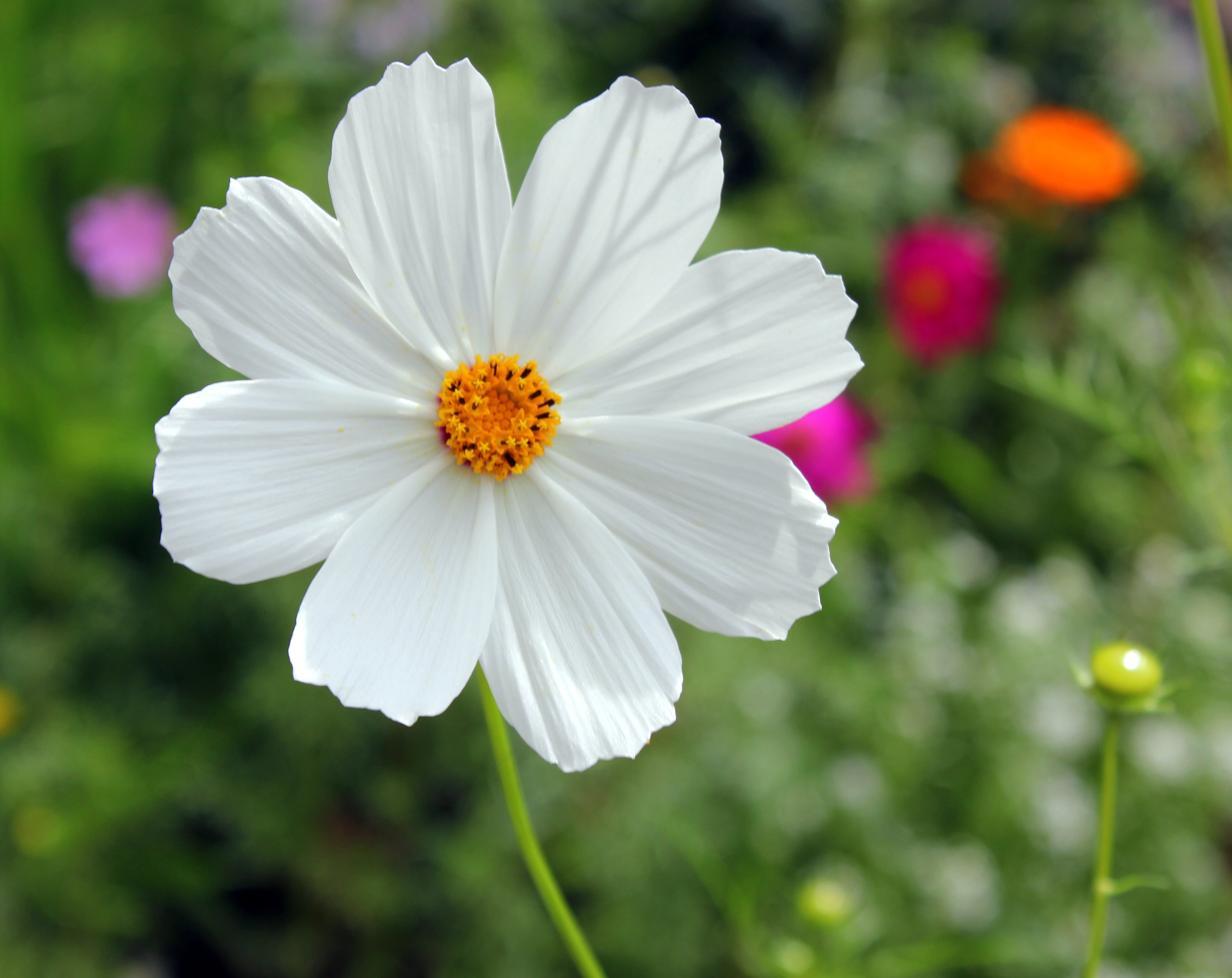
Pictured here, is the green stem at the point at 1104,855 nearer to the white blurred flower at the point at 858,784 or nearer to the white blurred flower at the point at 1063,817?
the white blurred flower at the point at 858,784

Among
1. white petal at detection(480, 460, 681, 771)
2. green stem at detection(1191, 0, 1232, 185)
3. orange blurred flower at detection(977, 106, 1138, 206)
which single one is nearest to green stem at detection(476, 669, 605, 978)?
white petal at detection(480, 460, 681, 771)

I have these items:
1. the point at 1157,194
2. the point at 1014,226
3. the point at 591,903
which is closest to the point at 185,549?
the point at 591,903

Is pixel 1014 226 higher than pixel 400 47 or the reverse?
the reverse

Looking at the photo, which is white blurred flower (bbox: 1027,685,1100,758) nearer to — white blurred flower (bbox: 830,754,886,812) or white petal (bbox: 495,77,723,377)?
white blurred flower (bbox: 830,754,886,812)

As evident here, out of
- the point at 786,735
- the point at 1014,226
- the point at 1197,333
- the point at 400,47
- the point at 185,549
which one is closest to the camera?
the point at 185,549

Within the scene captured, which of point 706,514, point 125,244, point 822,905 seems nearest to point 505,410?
point 706,514

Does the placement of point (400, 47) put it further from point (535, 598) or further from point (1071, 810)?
point (1071, 810)

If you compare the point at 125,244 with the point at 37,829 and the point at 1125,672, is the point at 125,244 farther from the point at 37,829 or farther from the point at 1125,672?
the point at 1125,672
